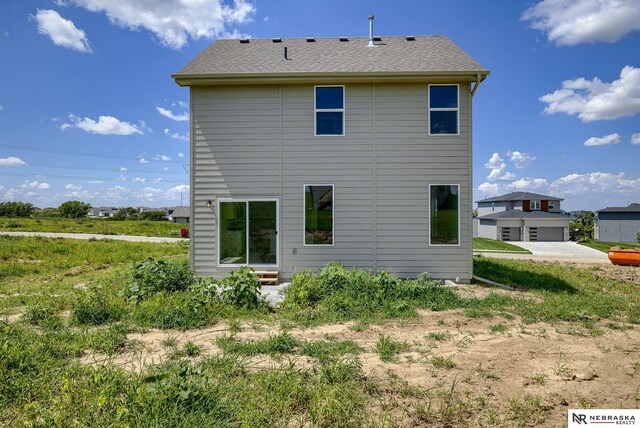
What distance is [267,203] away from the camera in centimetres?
798

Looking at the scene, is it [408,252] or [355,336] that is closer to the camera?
[355,336]

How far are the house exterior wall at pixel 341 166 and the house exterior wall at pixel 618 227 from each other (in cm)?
2847

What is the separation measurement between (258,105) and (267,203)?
2.62m

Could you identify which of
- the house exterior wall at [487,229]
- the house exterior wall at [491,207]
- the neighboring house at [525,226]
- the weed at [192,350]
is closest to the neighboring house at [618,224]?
the neighboring house at [525,226]

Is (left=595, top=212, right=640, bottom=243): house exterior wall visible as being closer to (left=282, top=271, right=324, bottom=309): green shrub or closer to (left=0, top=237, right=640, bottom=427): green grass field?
(left=0, top=237, right=640, bottom=427): green grass field

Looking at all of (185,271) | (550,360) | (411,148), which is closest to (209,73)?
(185,271)

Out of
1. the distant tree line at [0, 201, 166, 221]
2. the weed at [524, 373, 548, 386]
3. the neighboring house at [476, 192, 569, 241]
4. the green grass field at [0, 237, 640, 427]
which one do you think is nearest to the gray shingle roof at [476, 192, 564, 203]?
the neighboring house at [476, 192, 569, 241]

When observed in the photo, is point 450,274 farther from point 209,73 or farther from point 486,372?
point 209,73

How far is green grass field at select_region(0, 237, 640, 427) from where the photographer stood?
251cm

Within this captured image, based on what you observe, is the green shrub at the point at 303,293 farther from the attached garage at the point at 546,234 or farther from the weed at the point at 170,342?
the attached garage at the point at 546,234

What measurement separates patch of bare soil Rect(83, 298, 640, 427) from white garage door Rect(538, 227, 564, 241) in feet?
79.1

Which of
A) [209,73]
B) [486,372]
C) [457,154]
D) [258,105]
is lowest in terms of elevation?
[486,372]

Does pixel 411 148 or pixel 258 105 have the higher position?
pixel 258 105

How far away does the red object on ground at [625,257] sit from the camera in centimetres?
1126
